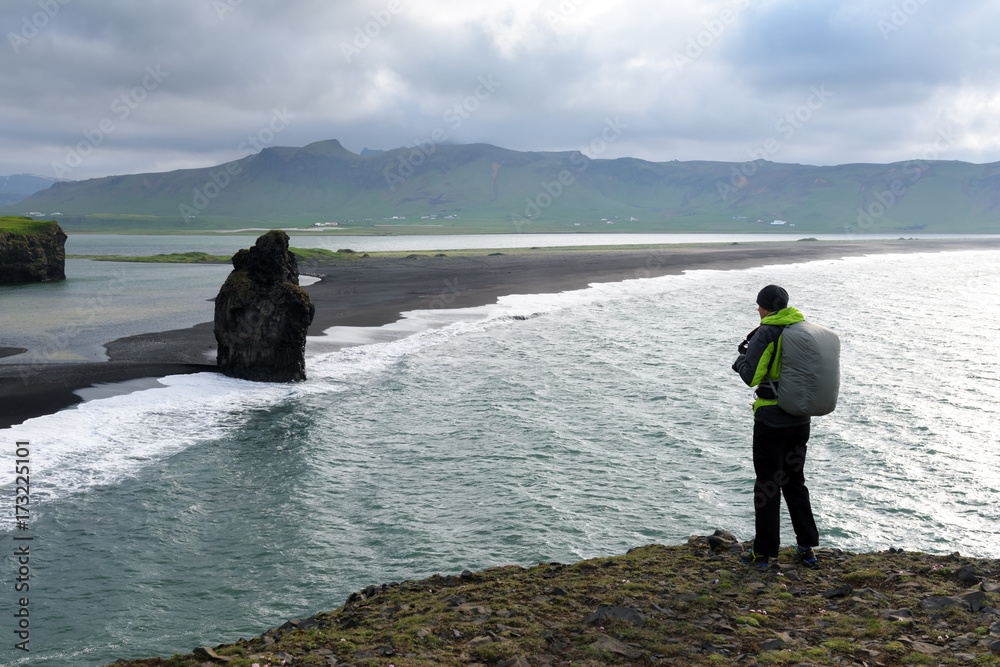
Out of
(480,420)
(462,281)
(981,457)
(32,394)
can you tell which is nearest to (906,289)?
(462,281)

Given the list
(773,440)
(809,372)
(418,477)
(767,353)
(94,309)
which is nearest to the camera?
(809,372)

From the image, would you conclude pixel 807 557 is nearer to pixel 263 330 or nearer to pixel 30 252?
pixel 263 330

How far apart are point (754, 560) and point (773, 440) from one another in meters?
1.76

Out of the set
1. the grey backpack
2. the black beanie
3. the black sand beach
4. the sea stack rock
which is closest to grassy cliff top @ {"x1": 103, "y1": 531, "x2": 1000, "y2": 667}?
the grey backpack

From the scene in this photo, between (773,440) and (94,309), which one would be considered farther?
(94,309)

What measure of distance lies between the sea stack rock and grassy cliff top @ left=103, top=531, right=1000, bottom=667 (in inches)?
636

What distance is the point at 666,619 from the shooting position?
7582 millimetres

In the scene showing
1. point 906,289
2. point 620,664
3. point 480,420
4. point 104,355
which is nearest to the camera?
point 620,664

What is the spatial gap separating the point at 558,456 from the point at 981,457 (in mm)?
10071

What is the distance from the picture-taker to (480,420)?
1944 cm

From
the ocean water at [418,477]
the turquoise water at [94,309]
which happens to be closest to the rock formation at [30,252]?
the turquoise water at [94,309]

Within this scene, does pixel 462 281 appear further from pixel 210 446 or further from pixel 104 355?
pixel 210 446

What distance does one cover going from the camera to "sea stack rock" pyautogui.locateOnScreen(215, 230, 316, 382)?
2416 cm

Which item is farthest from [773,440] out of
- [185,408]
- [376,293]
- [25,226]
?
[25,226]
